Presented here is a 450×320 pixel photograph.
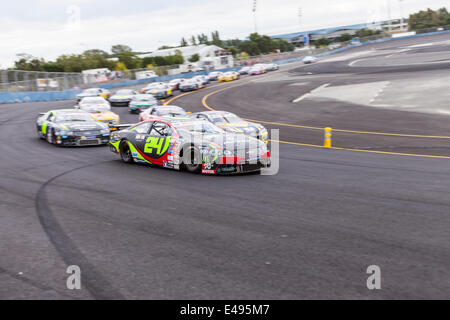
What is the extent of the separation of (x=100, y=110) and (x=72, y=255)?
718 inches

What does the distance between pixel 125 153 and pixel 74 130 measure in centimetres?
445

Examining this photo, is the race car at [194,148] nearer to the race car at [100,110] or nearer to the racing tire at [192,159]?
the racing tire at [192,159]

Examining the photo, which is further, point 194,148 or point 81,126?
point 81,126

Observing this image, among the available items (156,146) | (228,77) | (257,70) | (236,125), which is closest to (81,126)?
(236,125)

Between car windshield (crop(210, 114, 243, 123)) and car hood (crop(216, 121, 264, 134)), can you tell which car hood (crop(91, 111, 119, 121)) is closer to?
car windshield (crop(210, 114, 243, 123))

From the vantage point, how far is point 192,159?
10914 mm

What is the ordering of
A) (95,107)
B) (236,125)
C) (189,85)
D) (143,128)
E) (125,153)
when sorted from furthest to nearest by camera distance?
(189,85) < (95,107) < (236,125) < (125,153) < (143,128)

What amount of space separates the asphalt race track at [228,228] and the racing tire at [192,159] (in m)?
0.25

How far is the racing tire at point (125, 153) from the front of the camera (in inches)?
501

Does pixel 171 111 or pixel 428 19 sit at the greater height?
pixel 428 19

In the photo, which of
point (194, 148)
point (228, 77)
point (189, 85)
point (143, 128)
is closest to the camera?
point (194, 148)

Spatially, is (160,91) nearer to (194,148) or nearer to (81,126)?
(81,126)

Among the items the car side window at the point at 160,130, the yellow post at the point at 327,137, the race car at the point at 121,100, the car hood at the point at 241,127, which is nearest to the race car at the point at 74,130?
the car hood at the point at 241,127

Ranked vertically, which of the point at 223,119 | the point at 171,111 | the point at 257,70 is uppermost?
the point at 257,70
